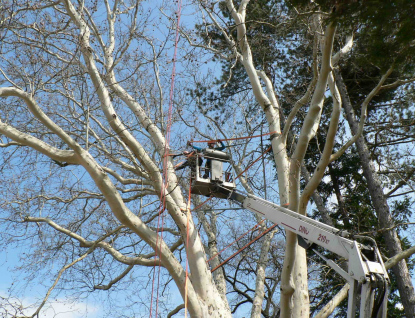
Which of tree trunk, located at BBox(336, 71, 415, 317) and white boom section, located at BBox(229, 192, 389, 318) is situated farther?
tree trunk, located at BBox(336, 71, 415, 317)

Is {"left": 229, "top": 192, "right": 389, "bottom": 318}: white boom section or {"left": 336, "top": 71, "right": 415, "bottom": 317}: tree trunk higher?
{"left": 336, "top": 71, "right": 415, "bottom": 317}: tree trunk

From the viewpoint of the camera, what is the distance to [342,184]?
13.7m

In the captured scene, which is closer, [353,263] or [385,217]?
[353,263]

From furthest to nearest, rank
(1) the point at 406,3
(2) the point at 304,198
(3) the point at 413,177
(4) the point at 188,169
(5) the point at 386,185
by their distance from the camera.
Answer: (5) the point at 386,185 < (3) the point at 413,177 < (4) the point at 188,169 < (2) the point at 304,198 < (1) the point at 406,3

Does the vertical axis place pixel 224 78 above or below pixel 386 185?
above

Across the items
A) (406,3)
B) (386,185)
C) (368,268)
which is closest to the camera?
(406,3)

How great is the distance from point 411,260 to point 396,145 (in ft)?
9.66

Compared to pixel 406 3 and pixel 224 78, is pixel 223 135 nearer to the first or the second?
pixel 224 78

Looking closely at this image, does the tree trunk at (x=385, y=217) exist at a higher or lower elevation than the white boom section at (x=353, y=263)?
higher

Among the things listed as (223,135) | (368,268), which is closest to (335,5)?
(368,268)

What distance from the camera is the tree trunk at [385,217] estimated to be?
9.88 m

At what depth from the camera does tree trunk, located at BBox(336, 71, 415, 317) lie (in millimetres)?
9875

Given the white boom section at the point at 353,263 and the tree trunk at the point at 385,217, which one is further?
the tree trunk at the point at 385,217

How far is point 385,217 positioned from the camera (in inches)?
417
